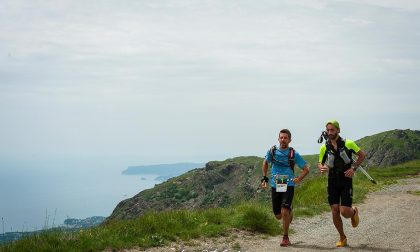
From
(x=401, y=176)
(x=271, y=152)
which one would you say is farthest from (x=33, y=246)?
(x=401, y=176)

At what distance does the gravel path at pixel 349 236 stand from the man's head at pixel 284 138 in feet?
7.72

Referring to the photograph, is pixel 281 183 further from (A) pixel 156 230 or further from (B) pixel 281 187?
(A) pixel 156 230

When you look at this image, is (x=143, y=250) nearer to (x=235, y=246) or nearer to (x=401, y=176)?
(x=235, y=246)

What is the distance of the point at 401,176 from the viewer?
1367 inches

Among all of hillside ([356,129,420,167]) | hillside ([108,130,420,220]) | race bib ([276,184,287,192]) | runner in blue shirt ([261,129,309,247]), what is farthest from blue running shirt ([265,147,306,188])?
hillside ([108,130,420,220])

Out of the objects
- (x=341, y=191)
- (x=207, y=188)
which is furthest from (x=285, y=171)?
(x=207, y=188)

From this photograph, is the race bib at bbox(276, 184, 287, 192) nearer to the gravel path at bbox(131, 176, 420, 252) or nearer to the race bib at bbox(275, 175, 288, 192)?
the race bib at bbox(275, 175, 288, 192)

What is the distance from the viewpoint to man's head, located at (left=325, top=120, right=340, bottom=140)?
10.5 m

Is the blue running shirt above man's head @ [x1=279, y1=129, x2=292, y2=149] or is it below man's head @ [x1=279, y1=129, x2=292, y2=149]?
below

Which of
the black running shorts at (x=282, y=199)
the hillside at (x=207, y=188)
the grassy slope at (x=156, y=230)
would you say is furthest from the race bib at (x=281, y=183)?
the hillside at (x=207, y=188)

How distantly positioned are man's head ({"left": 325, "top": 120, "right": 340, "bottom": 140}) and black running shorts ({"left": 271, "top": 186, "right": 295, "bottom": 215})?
1.48m

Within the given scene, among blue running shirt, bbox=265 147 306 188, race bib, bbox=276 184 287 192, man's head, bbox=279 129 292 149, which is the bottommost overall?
race bib, bbox=276 184 287 192

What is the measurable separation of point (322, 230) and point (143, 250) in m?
5.86

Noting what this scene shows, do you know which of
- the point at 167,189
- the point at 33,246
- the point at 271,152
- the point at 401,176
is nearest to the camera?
the point at 33,246
